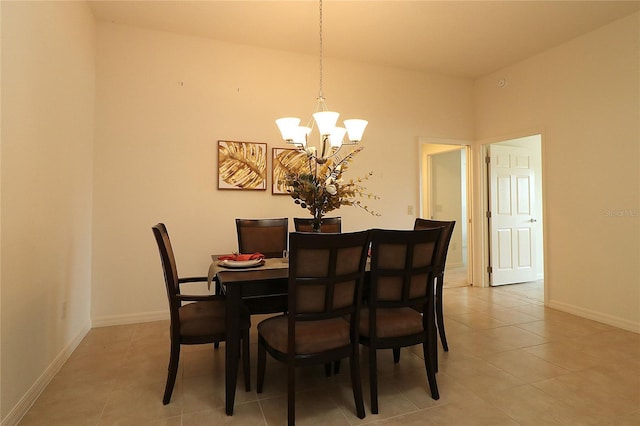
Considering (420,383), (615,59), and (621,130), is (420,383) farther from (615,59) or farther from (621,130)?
(615,59)

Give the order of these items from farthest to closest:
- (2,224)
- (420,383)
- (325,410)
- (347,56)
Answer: (347,56)
(420,383)
(325,410)
(2,224)

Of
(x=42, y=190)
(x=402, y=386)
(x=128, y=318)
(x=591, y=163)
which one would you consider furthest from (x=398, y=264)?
(x=591, y=163)

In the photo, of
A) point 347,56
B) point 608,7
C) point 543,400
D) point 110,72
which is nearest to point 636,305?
point 543,400

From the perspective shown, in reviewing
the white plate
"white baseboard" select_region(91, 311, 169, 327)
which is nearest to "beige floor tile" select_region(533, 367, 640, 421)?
the white plate

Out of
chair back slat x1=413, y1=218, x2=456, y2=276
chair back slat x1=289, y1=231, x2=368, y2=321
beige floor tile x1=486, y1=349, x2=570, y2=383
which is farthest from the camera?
beige floor tile x1=486, y1=349, x2=570, y2=383

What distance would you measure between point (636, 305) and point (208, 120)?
4.64 meters

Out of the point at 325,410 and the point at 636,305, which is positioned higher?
the point at 636,305

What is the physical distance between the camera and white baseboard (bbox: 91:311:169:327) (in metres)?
3.27

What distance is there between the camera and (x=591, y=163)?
3.53 meters

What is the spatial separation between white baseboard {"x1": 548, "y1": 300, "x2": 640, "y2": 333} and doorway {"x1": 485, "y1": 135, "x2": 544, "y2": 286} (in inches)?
39.9

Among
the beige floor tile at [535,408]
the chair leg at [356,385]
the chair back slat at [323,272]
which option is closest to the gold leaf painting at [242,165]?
the chair back slat at [323,272]

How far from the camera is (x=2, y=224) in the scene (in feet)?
5.49

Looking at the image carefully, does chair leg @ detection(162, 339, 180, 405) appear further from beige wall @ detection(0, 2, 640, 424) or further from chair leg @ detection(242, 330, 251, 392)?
beige wall @ detection(0, 2, 640, 424)

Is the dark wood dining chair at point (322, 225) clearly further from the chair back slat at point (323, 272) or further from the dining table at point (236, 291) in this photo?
the chair back slat at point (323, 272)
